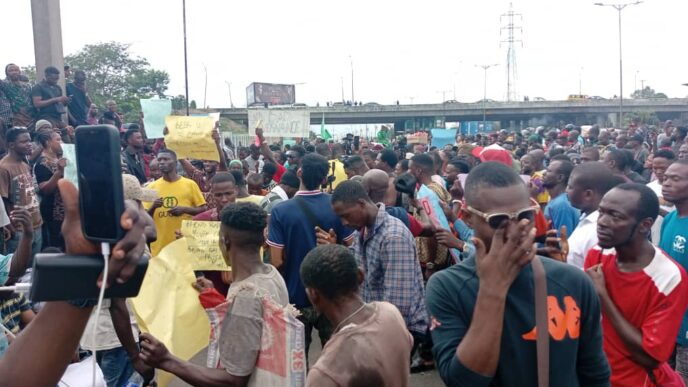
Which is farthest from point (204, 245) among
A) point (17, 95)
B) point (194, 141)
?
point (17, 95)

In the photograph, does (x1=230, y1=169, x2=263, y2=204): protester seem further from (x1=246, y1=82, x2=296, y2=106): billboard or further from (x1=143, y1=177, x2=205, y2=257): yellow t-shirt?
(x1=246, y1=82, x2=296, y2=106): billboard

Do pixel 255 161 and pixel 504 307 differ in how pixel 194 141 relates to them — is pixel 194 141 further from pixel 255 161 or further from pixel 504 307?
pixel 504 307

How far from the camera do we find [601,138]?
15.8 metres

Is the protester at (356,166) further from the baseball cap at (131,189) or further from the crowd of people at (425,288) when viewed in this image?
the baseball cap at (131,189)

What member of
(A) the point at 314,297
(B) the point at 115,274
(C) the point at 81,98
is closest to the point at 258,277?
(A) the point at 314,297

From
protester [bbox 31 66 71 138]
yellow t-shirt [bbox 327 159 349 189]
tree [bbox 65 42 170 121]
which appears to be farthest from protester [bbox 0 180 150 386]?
tree [bbox 65 42 170 121]

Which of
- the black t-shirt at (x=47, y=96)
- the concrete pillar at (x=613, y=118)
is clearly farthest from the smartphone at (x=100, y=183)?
the concrete pillar at (x=613, y=118)

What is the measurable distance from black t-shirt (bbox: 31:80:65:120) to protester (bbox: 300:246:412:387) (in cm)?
1028

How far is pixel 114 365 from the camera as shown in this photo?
443 cm

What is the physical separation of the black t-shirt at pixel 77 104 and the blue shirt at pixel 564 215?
36.5 feet

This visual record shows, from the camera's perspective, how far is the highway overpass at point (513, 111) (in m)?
68.8

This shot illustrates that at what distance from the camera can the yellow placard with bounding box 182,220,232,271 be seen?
14.8 ft

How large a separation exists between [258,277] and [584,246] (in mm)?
2025

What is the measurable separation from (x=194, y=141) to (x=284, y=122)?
15.9ft
